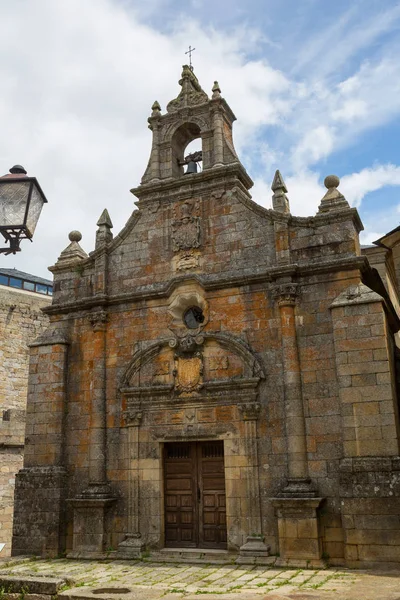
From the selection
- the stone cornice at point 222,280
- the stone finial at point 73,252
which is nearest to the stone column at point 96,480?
the stone cornice at point 222,280

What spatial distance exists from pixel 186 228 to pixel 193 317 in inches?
77.5

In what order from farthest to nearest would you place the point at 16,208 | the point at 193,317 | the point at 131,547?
1. the point at 193,317
2. the point at 131,547
3. the point at 16,208

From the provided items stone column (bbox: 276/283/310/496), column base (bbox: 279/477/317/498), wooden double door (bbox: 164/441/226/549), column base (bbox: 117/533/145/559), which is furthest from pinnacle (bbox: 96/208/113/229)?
column base (bbox: 279/477/317/498)

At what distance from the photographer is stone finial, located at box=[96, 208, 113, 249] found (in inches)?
551

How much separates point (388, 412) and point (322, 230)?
3.74 metres

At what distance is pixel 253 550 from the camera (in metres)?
10.6

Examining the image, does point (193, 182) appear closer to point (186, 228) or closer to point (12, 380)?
point (186, 228)

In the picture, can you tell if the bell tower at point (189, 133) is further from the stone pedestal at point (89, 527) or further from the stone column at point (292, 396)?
the stone pedestal at point (89, 527)

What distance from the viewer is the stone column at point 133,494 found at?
11.5 metres

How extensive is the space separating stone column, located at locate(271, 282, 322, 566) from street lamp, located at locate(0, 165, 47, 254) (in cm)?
676

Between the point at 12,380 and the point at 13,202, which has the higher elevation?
the point at 12,380

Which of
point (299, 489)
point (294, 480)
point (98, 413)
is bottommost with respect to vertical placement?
point (299, 489)

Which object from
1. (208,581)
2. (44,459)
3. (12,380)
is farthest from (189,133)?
(12,380)

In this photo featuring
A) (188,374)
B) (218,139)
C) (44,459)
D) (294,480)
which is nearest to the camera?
(294,480)
